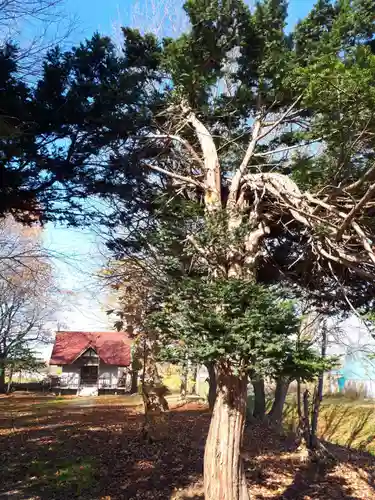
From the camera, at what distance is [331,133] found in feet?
14.8

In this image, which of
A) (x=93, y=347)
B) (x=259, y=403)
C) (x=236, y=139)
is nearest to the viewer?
(x=236, y=139)

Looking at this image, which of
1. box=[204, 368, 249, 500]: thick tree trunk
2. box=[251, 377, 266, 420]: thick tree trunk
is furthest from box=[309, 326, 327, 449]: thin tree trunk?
box=[204, 368, 249, 500]: thick tree trunk

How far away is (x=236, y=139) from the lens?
6.95 metres

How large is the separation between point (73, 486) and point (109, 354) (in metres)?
20.4

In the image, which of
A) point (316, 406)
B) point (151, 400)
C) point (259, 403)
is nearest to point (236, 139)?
point (151, 400)

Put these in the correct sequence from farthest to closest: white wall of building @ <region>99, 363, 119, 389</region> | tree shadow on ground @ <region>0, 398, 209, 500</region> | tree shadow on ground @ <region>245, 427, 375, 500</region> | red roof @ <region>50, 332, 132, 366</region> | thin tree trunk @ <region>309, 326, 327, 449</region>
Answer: white wall of building @ <region>99, 363, 119, 389</region> < red roof @ <region>50, 332, 132, 366</region> < thin tree trunk @ <region>309, 326, 327, 449</region> < tree shadow on ground @ <region>245, 427, 375, 500</region> < tree shadow on ground @ <region>0, 398, 209, 500</region>

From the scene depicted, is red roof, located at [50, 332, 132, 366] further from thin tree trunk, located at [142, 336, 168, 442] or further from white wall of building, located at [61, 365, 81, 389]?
thin tree trunk, located at [142, 336, 168, 442]

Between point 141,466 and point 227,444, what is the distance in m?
2.80

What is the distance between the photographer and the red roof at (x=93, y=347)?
25.3 meters

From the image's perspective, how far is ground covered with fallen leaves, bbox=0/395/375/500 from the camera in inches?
241

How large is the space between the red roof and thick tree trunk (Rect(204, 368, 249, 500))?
19.9 metres

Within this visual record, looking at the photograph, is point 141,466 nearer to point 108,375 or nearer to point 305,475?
point 305,475

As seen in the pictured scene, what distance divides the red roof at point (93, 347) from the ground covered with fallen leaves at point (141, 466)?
1503cm

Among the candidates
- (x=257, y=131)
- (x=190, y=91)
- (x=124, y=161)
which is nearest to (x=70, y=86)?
(x=124, y=161)
